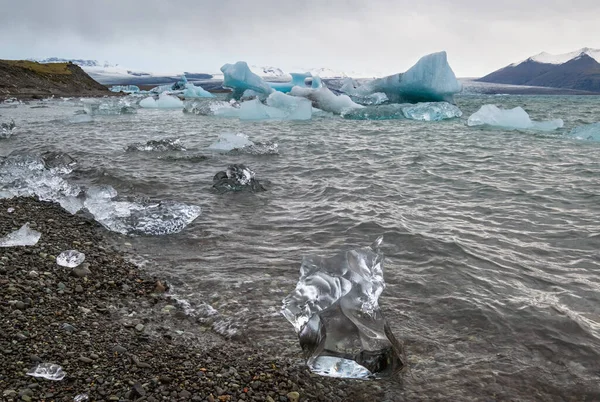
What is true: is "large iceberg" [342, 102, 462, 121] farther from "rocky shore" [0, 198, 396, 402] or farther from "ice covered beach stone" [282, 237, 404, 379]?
"rocky shore" [0, 198, 396, 402]

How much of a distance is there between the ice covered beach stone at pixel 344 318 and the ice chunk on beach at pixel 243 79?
28.2 m

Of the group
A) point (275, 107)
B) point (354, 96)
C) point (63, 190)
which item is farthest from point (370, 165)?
point (354, 96)

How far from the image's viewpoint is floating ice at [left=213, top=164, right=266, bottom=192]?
752 cm

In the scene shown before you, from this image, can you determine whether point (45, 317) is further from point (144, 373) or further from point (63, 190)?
point (63, 190)

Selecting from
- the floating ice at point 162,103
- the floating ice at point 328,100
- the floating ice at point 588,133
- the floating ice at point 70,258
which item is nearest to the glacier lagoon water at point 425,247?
the floating ice at point 70,258

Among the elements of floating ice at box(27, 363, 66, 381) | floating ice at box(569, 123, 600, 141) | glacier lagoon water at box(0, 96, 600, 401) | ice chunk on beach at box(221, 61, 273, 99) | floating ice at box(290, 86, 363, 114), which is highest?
ice chunk on beach at box(221, 61, 273, 99)

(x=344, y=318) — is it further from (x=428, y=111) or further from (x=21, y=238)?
(x=428, y=111)

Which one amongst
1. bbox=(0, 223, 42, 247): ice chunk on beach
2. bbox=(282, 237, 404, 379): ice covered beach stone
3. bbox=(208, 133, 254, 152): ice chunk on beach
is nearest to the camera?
bbox=(282, 237, 404, 379): ice covered beach stone

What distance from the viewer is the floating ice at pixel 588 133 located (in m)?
14.1

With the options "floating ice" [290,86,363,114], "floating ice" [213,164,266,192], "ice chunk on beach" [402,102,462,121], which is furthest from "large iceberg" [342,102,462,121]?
"floating ice" [213,164,266,192]

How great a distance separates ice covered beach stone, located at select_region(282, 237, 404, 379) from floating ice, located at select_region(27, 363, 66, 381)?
4.99 ft

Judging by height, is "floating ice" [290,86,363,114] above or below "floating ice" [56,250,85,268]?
above

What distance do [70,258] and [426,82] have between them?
23.0m

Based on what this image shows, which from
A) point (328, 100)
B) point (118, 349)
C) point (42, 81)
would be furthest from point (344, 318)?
point (42, 81)
